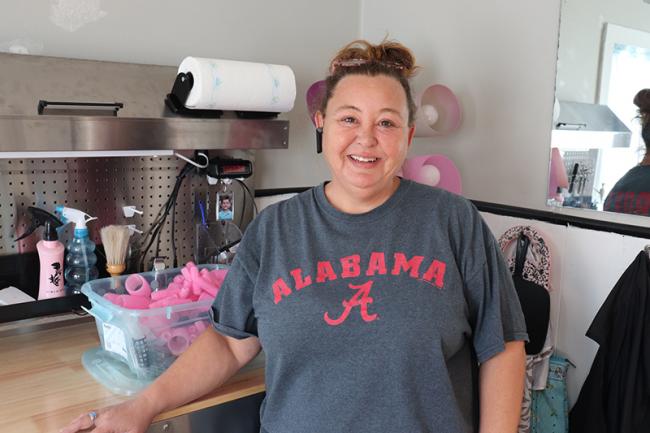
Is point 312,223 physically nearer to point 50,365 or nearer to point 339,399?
point 339,399

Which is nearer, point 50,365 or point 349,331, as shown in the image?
point 349,331

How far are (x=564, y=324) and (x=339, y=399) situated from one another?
0.89m

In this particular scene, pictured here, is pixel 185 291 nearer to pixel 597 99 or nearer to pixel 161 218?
pixel 161 218

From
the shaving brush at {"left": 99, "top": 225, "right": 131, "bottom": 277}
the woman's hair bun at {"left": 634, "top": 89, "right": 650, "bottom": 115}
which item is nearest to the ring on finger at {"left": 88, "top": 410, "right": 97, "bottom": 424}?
the shaving brush at {"left": 99, "top": 225, "right": 131, "bottom": 277}

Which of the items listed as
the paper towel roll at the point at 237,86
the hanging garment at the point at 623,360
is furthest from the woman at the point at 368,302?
the paper towel roll at the point at 237,86

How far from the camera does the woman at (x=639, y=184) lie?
159cm

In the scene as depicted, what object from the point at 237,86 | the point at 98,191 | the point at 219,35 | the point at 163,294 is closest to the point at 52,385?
the point at 163,294

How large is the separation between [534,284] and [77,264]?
4.27 ft

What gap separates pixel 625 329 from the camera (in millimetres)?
1506

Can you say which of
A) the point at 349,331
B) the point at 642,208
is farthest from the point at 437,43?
the point at 349,331

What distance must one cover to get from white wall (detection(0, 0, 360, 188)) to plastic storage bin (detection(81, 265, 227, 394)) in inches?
29.4

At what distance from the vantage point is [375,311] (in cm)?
120

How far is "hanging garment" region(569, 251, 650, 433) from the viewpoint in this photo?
4.83ft

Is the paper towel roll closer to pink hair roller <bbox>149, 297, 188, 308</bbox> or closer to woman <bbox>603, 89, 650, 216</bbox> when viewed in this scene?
pink hair roller <bbox>149, 297, 188, 308</bbox>
